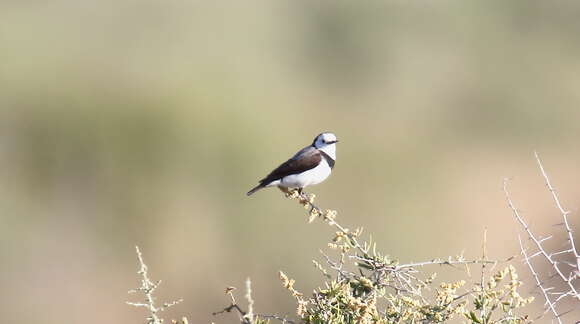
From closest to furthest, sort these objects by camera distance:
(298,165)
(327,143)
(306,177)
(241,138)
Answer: (306,177) < (298,165) < (327,143) < (241,138)

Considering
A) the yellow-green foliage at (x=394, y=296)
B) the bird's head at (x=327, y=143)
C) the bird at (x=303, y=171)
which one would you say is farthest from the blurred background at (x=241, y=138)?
the yellow-green foliage at (x=394, y=296)

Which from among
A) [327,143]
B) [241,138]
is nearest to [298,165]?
[327,143]

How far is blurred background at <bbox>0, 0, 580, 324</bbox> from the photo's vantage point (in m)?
17.6

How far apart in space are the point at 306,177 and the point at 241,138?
12.5 metres

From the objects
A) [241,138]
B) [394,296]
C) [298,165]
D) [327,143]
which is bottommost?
[394,296]

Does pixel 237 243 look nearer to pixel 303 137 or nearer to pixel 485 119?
pixel 303 137

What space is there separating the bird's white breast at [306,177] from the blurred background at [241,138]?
29.3 feet

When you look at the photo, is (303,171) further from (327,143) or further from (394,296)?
(394,296)

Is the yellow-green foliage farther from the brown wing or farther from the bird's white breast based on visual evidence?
the brown wing

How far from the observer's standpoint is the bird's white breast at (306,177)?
24.2 feet

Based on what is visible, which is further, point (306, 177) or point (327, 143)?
point (327, 143)

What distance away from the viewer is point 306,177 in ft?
24.2

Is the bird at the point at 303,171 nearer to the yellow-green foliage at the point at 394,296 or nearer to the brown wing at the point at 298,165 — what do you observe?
the brown wing at the point at 298,165

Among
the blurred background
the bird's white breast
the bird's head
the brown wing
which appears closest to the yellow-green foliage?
the bird's white breast
